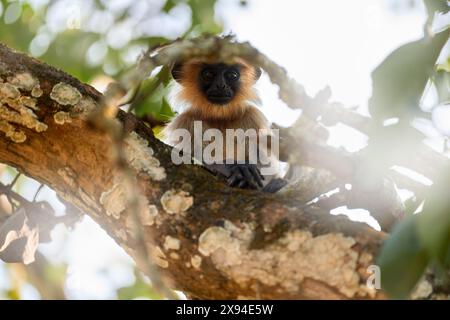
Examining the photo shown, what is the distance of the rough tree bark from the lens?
2.48 m

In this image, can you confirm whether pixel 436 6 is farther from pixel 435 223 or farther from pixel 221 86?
pixel 221 86

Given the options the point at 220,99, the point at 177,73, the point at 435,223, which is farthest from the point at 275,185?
the point at 435,223

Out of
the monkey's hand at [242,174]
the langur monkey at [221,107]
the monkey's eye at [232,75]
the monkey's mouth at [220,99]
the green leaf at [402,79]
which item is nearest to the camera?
the green leaf at [402,79]

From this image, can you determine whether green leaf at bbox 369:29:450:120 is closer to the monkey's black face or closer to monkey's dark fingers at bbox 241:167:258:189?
monkey's dark fingers at bbox 241:167:258:189

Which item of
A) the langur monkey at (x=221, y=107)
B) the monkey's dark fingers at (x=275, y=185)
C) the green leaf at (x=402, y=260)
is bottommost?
the green leaf at (x=402, y=260)

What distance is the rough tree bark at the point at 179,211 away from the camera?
8.15 ft

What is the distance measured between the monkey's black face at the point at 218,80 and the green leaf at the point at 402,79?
13.5 ft

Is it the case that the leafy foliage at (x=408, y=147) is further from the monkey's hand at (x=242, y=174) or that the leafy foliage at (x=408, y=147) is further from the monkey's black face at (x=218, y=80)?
the monkey's black face at (x=218, y=80)

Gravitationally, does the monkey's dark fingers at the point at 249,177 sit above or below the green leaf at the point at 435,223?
above

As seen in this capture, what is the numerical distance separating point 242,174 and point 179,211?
1.49 meters

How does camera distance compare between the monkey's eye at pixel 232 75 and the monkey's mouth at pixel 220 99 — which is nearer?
the monkey's mouth at pixel 220 99

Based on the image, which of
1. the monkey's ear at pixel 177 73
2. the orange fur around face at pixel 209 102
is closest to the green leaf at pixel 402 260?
the orange fur around face at pixel 209 102

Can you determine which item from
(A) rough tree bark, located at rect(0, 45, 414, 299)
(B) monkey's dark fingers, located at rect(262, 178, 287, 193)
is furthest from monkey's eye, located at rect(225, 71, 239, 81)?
(A) rough tree bark, located at rect(0, 45, 414, 299)

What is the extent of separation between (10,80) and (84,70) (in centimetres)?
237
